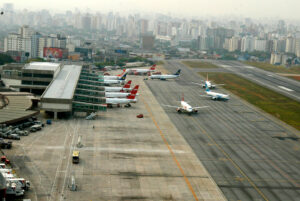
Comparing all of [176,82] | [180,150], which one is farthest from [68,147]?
[176,82]

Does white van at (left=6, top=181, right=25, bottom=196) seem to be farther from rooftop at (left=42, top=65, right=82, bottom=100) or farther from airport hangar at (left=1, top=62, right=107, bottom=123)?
rooftop at (left=42, top=65, right=82, bottom=100)

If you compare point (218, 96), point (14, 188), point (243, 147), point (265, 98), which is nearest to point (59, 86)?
point (218, 96)

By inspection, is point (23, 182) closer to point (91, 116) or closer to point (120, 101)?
point (91, 116)

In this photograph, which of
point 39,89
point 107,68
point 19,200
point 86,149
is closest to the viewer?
point 19,200

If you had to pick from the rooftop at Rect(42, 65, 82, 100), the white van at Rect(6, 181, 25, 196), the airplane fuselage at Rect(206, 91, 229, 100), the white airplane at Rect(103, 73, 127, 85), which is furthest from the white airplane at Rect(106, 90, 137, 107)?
the white van at Rect(6, 181, 25, 196)

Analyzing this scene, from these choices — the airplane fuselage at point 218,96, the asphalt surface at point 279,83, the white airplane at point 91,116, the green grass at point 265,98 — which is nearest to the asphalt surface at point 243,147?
the airplane fuselage at point 218,96

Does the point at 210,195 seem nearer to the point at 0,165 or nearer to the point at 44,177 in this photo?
the point at 44,177

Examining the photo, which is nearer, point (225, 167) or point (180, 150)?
point (225, 167)
